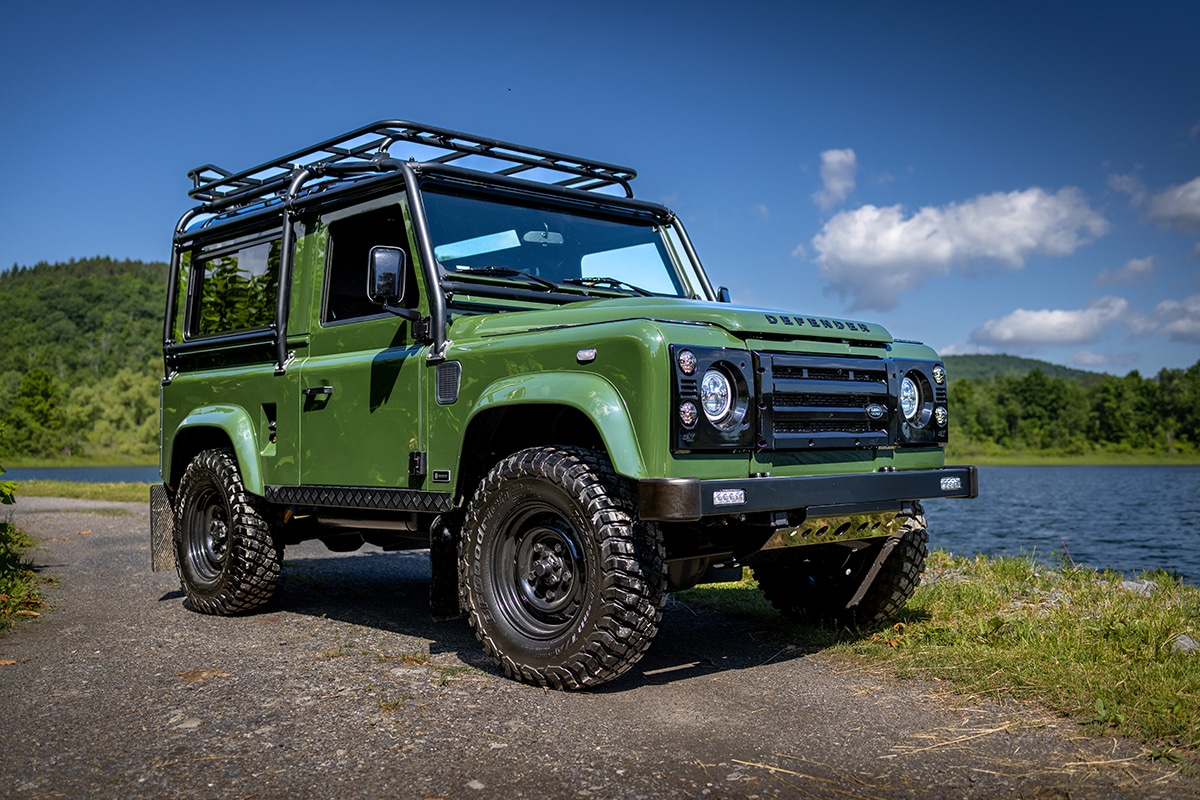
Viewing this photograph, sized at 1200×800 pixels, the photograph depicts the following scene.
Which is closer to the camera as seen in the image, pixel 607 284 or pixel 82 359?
pixel 607 284

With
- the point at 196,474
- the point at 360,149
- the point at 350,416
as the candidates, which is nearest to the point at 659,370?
the point at 350,416

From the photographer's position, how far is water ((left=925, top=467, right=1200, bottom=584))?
1318 centimetres

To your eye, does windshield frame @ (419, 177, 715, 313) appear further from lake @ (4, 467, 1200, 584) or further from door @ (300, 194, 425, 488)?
lake @ (4, 467, 1200, 584)

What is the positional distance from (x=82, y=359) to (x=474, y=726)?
132 m

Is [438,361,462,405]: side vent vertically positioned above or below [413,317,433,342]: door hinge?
below

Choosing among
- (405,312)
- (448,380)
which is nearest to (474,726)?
(448,380)

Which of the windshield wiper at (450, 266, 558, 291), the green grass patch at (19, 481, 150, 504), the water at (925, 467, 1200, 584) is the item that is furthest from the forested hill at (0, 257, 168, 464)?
the windshield wiper at (450, 266, 558, 291)

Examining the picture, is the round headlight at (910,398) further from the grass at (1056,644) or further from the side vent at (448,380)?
the side vent at (448,380)

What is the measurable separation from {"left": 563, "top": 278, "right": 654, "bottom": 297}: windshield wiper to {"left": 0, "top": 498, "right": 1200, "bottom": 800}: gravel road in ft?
7.07

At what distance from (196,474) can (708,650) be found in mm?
3911

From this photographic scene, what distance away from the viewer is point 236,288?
24.6 feet

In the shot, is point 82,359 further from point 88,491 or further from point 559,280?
point 559,280

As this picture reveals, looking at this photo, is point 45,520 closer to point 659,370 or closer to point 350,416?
point 350,416

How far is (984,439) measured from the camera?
81.9m
